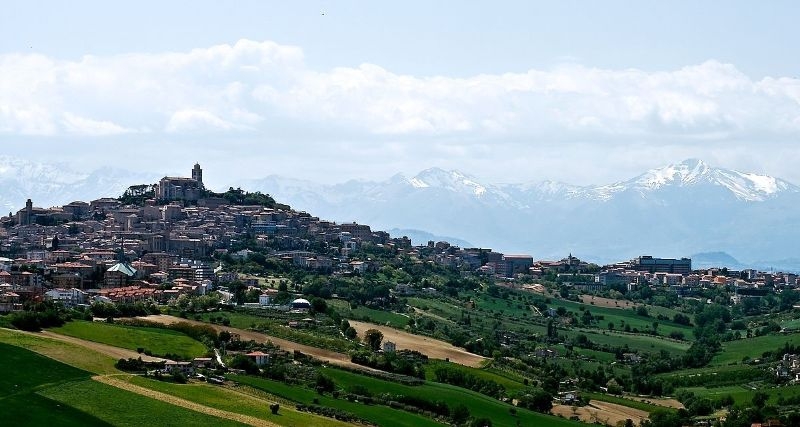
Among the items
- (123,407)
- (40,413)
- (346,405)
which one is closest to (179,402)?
(123,407)


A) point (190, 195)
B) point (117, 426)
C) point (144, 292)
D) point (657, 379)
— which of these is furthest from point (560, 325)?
point (117, 426)

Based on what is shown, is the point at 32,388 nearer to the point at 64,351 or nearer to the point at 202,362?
the point at 64,351

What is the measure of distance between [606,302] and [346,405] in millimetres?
106616

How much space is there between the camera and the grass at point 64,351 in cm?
7088

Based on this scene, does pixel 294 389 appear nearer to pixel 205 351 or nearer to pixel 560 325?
pixel 205 351

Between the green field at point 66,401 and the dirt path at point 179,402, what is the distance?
72cm

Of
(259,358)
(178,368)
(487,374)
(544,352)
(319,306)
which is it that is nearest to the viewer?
(178,368)

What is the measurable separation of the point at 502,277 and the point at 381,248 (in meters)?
20.2

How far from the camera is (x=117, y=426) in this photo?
59688 millimetres

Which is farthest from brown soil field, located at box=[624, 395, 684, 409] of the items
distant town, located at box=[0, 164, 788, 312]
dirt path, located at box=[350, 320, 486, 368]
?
distant town, located at box=[0, 164, 788, 312]

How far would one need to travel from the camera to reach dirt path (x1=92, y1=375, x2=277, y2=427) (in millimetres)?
64125

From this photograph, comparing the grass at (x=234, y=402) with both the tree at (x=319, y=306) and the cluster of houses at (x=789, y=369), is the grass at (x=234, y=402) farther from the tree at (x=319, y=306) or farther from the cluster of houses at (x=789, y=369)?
the cluster of houses at (x=789, y=369)

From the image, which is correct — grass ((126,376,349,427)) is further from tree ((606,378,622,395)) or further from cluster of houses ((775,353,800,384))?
cluster of houses ((775,353,800,384))

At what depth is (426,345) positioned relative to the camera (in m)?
107
